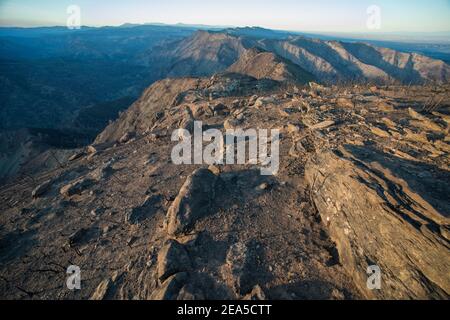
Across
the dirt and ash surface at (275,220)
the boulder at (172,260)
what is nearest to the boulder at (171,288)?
the dirt and ash surface at (275,220)

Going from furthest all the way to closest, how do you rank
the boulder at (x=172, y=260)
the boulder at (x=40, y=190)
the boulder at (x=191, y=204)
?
the boulder at (x=40, y=190)
the boulder at (x=191, y=204)
the boulder at (x=172, y=260)

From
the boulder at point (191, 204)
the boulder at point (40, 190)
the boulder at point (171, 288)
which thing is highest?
the boulder at point (191, 204)

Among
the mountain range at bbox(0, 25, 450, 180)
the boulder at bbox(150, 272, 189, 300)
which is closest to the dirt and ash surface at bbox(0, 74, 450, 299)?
the boulder at bbox(150, 272, 189, 300)

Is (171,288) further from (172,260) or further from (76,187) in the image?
(76,187)

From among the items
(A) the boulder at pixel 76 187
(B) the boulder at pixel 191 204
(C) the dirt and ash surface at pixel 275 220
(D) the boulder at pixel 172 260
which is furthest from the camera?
(A) the boulder at pixel 76 187

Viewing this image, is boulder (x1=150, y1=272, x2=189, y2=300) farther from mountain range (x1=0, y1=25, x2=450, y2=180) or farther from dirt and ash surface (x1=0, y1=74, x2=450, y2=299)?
mountain range (x1=0, y1=25, x2=450, y2=180)

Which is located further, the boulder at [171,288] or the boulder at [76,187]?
the boulder at [76,187]

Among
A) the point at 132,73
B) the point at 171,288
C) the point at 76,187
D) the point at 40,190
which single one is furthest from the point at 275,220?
the point at 132,73

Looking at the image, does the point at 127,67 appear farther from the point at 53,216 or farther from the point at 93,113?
the point at 53,216

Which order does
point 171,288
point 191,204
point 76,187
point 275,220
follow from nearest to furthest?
point 171,288 < point 275,220 < point 191,204 < point 76,187

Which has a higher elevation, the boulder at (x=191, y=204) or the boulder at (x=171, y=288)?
the boulder at (x=191, y=204)

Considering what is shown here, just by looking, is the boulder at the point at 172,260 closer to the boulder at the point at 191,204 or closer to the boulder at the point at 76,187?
the boulder at the point at 191,204

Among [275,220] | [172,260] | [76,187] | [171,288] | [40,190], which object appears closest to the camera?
[171,288]
